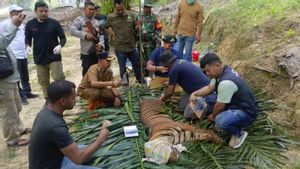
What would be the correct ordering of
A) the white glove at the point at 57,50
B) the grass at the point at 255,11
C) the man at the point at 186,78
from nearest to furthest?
the man at the point at 186,78
the white glove at the point at 57,50
the grass at the point at 255,11

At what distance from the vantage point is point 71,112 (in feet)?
20.9

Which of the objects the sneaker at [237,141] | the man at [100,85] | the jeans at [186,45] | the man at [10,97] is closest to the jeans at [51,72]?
the man at [100,85]

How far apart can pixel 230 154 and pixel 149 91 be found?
2303 mm

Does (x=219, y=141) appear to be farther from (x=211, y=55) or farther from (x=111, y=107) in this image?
(x=111, y=107)

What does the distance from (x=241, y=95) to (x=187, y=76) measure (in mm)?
1055

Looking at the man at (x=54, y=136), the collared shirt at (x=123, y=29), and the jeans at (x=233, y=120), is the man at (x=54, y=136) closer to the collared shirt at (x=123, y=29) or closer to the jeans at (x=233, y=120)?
the jeans at (x=233, y=120)

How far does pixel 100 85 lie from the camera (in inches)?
217

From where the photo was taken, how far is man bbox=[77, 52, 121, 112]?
5.50m

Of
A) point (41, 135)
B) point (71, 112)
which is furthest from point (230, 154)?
point (71, 112)

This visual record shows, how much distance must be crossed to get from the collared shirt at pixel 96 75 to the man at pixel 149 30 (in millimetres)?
2048

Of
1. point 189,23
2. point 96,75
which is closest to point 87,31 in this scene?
point 96,75

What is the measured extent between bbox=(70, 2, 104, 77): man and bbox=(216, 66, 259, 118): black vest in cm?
275

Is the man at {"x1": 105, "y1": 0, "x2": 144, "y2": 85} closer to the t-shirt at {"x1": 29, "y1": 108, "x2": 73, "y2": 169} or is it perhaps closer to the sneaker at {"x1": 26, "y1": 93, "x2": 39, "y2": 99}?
the sneaker at {"x1": 26, "y1": 93, "x2": 39, "y2": 99}

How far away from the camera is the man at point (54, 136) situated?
3.07 meters
